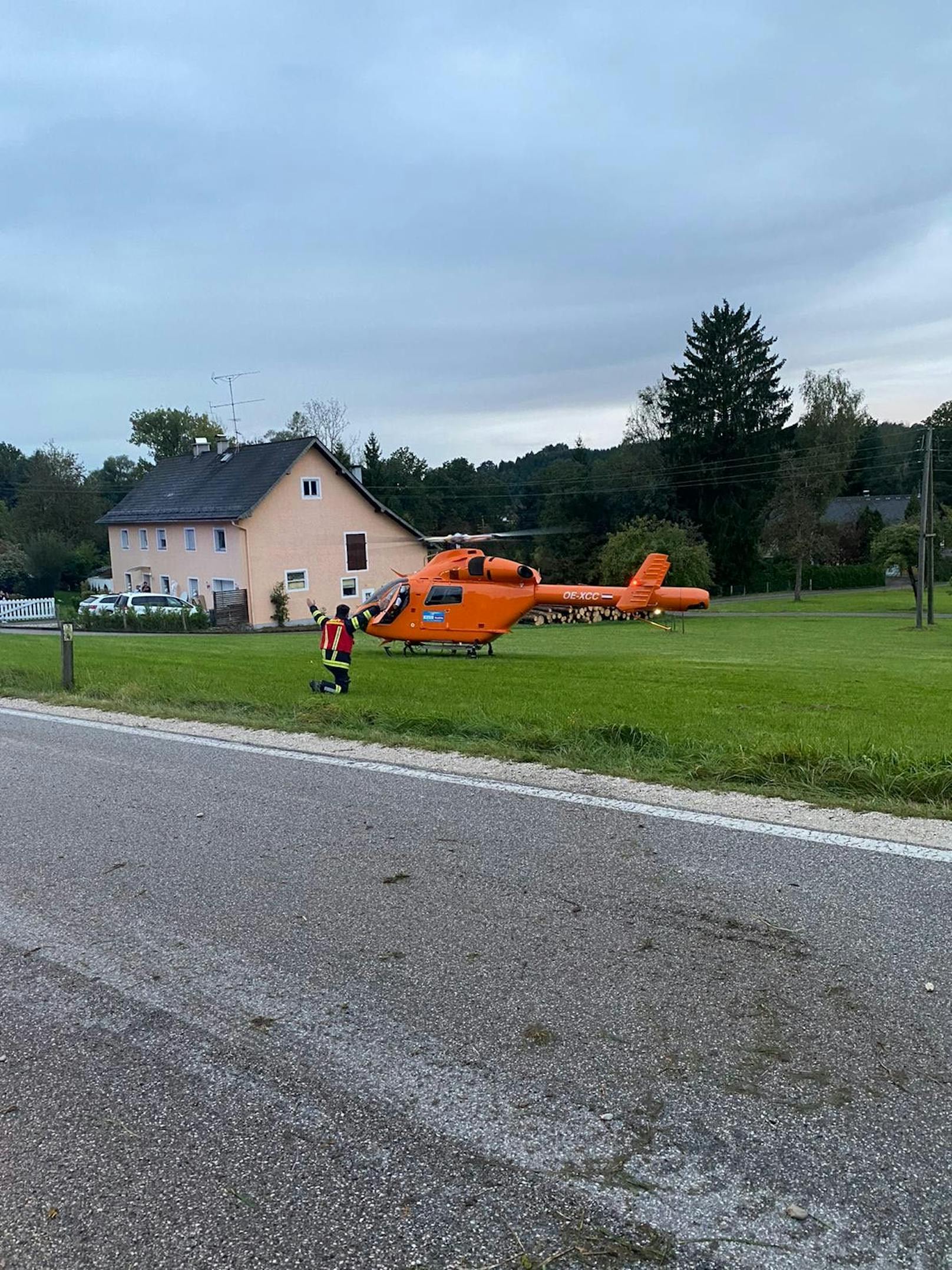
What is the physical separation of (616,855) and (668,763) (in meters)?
2.42

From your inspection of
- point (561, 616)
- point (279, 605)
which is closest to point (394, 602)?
point (279, 605)

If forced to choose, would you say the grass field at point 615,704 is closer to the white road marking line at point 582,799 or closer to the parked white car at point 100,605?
the white road marking line at point 582,799

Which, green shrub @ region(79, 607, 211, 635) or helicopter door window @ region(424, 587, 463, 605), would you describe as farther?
green shrub @ region(79, 607, 211, 635)

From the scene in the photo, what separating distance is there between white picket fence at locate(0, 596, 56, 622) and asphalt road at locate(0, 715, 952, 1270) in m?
45.9

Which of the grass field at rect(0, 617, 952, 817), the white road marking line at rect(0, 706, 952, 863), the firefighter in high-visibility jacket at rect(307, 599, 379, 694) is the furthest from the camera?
the firefighter in high-visibility jacket at rect(307, 599, 379, 694)

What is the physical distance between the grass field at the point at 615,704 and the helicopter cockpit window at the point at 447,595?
1.35 m

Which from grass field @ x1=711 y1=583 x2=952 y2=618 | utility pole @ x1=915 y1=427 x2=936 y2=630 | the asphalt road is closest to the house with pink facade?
grass field @ x1=711 y1=583 x2=952 y2=618

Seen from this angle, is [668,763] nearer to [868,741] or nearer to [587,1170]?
[868,741]

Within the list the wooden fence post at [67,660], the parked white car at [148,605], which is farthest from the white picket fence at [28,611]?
the wooden fence post at [67,660]

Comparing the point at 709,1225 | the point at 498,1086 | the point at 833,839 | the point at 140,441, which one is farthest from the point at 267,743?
the point at 140,441

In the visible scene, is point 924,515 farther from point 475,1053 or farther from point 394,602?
point 475,1053

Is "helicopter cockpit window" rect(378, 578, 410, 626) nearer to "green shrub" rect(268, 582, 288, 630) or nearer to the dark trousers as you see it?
the dark trousers

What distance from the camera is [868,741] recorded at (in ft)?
27.9

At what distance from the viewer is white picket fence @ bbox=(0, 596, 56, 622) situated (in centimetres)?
4734
